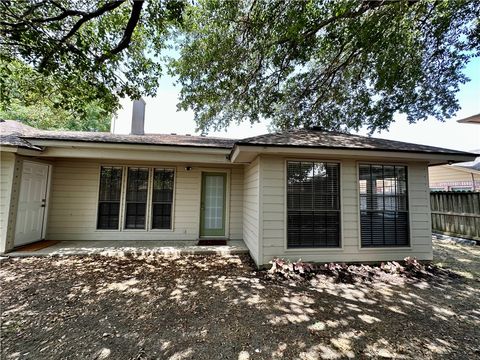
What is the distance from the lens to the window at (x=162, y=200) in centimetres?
646

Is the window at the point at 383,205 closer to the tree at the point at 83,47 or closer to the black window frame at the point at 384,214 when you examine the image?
the black window frame at the point at 384,214

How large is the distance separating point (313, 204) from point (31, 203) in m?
7.04

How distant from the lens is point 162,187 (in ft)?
21.4

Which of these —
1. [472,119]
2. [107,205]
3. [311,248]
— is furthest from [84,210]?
[472,119]

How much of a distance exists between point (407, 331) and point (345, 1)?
5842 millimetres

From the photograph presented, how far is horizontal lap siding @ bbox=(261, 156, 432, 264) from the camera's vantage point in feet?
14.7

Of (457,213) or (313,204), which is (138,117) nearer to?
(313,204)

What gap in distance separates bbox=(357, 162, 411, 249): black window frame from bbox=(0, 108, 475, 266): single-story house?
0.07ft

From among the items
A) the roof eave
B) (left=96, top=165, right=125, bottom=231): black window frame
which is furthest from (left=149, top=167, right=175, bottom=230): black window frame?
the roof eave

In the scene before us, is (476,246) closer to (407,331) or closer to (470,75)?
(470,75)

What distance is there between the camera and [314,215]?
15.3 feet

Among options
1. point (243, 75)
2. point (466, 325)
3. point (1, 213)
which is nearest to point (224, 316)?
point (466, 325)

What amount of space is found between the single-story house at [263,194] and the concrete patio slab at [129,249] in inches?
14.0

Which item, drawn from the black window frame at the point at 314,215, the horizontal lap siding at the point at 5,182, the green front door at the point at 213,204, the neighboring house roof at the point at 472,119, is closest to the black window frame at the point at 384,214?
the black window frame at the point at 314,215
